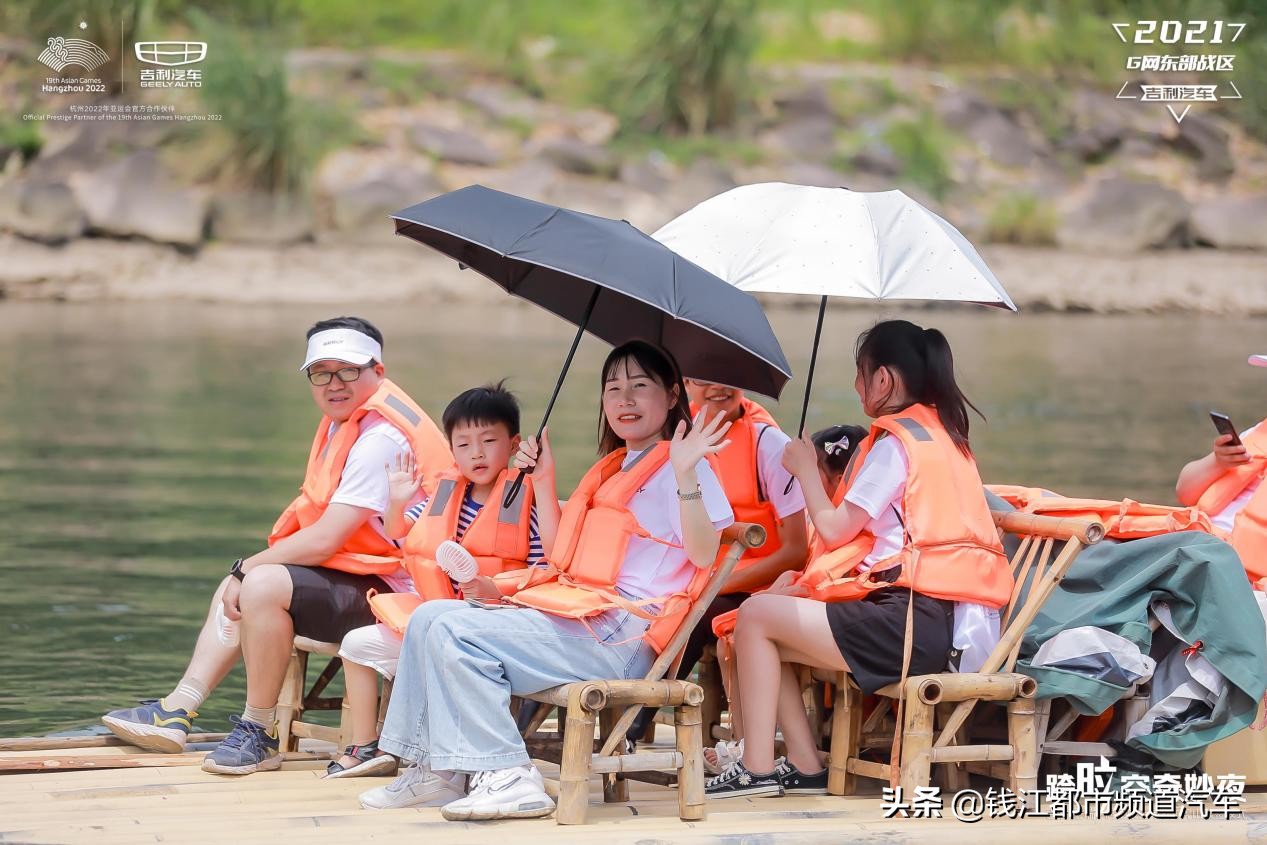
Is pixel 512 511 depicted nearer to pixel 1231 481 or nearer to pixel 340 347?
pixel 340 347

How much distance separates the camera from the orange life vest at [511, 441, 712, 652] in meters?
5.11

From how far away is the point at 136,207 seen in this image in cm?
2358

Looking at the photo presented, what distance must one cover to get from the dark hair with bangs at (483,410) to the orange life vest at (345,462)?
0.28 meters

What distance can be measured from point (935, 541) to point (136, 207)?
19968 millimetres

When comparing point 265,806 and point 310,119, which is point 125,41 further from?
point 265,806

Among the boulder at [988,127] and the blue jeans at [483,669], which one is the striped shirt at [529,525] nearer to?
the blue jeans at [483,669]

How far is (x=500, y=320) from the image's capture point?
79.5 ft

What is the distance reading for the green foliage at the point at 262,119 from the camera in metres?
24.9

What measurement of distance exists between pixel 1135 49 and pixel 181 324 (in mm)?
17162

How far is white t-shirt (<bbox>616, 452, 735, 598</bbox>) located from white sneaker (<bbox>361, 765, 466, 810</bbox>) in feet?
2.40

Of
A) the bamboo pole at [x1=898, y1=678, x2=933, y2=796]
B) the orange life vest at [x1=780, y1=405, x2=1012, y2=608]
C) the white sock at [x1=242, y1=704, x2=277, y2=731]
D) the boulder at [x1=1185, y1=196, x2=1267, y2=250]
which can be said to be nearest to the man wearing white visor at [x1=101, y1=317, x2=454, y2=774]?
the white sock at [x1=242, y1=704, x2=277, y2=731]

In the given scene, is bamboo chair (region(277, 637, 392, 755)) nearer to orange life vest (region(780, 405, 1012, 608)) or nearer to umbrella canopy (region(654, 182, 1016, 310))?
orange life vest (region(780, 405, 1012, 608))

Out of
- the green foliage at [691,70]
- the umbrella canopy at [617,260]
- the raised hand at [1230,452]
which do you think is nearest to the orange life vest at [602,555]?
the umbrella canopy at [617,260]

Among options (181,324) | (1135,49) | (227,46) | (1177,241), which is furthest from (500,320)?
(1135,49)
